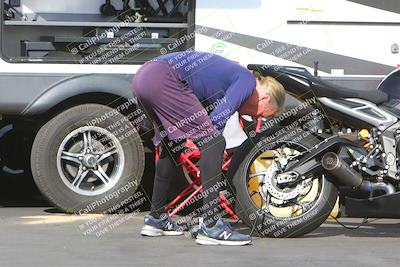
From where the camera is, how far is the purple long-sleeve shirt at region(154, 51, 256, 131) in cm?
596

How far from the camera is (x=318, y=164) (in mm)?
6207

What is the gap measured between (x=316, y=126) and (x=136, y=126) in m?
1.54

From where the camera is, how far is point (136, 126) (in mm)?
7398

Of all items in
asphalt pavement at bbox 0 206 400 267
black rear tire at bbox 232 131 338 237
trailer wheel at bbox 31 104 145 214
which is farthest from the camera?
trailer wheel at bbox 31 104 145 214

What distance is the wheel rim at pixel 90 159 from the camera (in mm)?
7270

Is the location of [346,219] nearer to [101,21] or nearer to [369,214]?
[369,214]

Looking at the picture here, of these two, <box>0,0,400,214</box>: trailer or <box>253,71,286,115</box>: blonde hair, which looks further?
<box>0,0,400,214</box>: trailer

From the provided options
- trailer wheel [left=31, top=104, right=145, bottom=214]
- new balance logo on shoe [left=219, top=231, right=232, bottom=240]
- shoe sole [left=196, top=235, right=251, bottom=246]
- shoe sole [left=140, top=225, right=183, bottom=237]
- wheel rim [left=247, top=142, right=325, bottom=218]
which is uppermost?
trailer wheel [left=31, top=104, right=145, bottom=214]

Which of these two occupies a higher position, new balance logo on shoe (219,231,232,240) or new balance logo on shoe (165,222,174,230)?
new balance logo on shoe (165,222,174,230)

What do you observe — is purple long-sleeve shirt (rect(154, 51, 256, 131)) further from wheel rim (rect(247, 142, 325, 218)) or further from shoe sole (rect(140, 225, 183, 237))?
shoe sole (rect(140, 225, 183, 237))

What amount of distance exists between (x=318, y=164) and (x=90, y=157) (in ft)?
6.44

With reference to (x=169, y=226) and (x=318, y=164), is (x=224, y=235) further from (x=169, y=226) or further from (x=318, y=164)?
(x=318, y=164)

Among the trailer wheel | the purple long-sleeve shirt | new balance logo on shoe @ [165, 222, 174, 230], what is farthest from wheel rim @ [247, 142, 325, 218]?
the trailer wheel

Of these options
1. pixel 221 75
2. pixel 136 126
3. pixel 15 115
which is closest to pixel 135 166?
pixel 136 126
